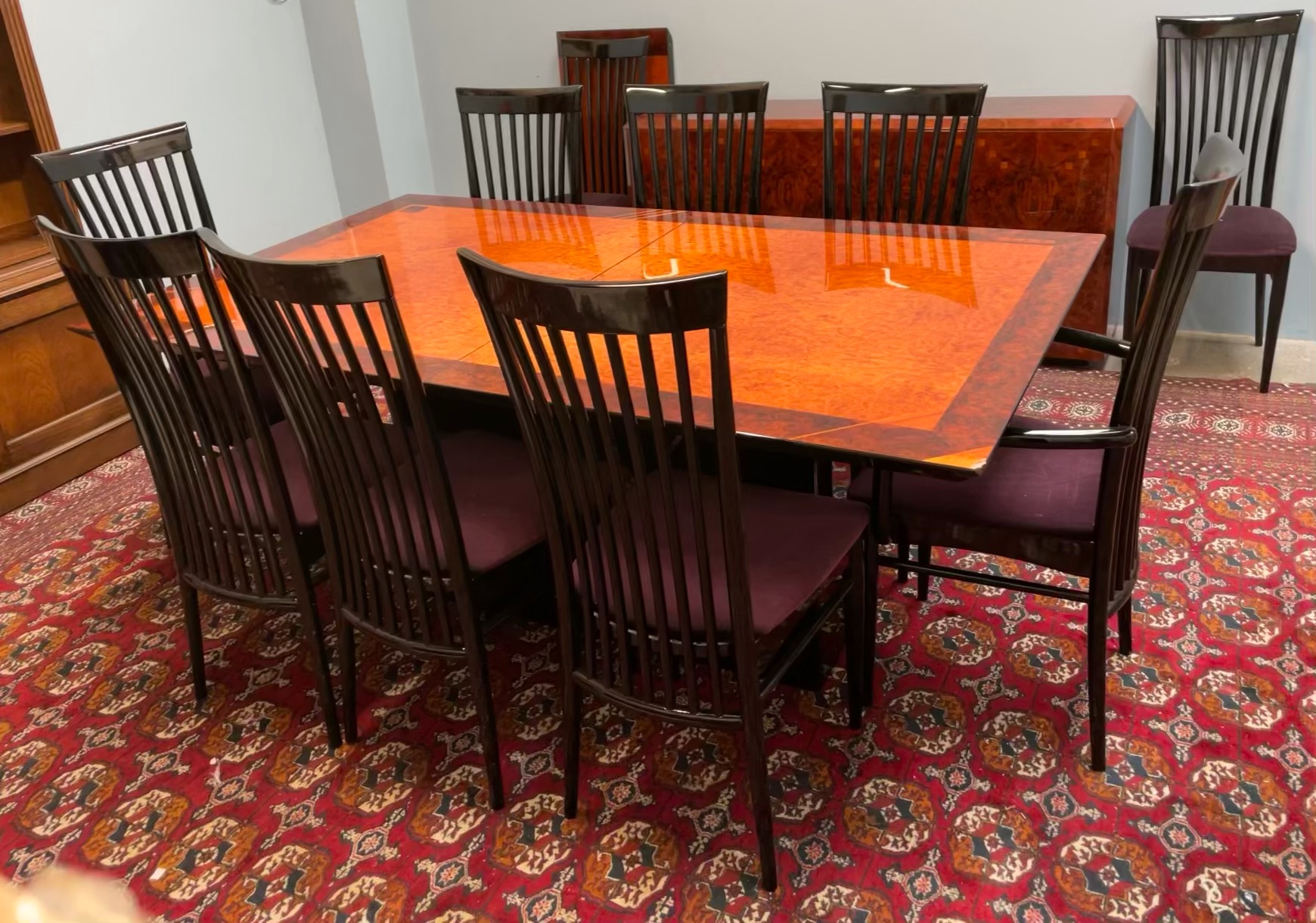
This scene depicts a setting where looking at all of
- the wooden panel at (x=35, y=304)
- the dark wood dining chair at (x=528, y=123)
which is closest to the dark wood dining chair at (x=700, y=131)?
the dark wood dining chair at (x=528, y=123)

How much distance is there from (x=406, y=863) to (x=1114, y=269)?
2.89m

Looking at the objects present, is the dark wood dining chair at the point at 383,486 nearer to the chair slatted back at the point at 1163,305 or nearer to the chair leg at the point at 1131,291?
the chair slatted back at the point at 1163,305

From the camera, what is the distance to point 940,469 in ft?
4.78

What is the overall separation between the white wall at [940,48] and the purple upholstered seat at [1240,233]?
329mm

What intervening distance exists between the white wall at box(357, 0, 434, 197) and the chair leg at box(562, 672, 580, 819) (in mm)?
3195

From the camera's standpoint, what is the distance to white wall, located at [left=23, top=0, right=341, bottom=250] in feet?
11.7

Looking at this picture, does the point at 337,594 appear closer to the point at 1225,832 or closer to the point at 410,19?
the point at 1225,832

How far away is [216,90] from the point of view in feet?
13.3

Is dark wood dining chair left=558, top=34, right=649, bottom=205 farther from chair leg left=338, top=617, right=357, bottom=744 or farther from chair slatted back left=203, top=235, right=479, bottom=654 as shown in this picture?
chair leg left=338, top=617, right=357, bottom=744

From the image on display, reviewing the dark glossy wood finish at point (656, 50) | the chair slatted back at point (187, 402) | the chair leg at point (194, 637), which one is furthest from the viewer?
the dark glossy wood finish at point (656, 50)

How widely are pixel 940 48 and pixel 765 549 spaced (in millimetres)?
2523

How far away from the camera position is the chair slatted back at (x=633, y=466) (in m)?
1.34

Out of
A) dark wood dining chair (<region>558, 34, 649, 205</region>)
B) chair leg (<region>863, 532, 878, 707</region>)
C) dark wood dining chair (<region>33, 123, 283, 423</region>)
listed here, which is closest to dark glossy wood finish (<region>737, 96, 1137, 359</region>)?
dark wood dining chair (<region>558, 34, 649, 205</region>)

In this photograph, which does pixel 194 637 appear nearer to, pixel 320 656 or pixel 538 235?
pixel 320 656
